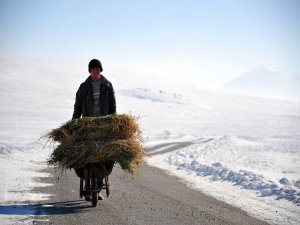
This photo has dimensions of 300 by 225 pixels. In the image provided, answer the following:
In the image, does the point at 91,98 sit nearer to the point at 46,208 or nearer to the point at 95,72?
the point at 95,72

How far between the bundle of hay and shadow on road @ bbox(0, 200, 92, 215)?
0.77 metres

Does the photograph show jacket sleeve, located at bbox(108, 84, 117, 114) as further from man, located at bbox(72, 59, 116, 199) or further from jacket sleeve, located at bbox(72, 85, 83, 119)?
jacket sleeve, located at bbox(72, 85, 83, 119)

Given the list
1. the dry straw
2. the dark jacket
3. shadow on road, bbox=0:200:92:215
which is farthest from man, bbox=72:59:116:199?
shadow on road, bbox=0:200:92:215

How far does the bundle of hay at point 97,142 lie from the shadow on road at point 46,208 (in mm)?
775

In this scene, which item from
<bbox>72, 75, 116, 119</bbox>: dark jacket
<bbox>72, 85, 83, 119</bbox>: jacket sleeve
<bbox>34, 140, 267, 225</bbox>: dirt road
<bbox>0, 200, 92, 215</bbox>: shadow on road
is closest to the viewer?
<bbox>34, 140, 267, 225</bbox>: dirt road

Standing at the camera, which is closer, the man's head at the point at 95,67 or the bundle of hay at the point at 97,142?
the bundle of hay at the point at 97,142

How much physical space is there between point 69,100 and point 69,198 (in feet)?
187

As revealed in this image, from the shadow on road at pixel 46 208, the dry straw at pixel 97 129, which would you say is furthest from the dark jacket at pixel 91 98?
the shadow on road at pixel 46 208

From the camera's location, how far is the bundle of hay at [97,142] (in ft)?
24.4

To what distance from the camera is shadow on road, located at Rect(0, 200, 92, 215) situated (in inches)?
276

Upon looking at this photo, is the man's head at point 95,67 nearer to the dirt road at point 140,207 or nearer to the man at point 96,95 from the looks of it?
the man at point 96,95

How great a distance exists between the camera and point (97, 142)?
24.6ft

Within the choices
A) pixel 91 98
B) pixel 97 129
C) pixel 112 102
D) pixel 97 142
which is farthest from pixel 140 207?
pixel 91 98

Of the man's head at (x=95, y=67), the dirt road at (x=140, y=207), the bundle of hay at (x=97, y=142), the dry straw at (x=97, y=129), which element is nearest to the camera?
the dirt road at (x=140, y=207)
